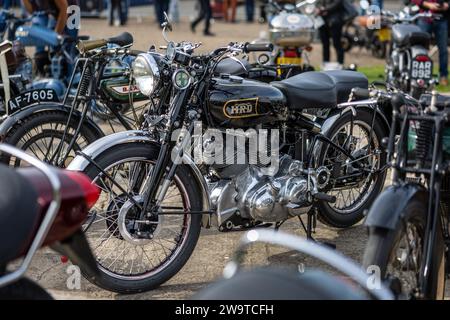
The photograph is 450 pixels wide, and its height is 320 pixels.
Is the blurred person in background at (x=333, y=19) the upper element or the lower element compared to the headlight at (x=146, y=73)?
lower

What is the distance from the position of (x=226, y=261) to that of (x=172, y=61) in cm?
129

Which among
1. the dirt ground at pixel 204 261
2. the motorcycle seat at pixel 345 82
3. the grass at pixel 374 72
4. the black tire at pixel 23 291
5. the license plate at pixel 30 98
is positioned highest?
the motorcycle seat at pixel 345 82

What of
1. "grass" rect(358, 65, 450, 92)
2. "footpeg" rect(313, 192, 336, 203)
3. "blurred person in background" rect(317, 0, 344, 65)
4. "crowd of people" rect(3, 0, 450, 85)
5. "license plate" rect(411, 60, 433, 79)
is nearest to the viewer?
"footpeg" rect(313, 192, 336, 203)

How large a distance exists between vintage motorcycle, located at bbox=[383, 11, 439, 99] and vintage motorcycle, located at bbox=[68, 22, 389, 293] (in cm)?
403

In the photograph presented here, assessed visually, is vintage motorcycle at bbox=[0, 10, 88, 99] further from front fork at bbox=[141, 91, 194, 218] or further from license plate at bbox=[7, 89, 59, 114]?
front fork at bbox=[141, 91, 194, 218]

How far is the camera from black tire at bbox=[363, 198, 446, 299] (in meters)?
2.95

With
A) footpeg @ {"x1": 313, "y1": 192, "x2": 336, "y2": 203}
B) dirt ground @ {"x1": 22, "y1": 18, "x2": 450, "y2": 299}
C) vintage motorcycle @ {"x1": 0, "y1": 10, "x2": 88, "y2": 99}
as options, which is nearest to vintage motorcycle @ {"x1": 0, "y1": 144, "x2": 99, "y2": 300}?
dirt ground @ {"x1": 22, "y1": 18, "x2": 450, "y2": 299}

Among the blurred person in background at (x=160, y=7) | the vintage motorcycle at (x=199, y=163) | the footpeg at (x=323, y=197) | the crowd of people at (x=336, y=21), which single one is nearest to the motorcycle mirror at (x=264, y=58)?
the vintage motorcycle at (x=199, y=163)

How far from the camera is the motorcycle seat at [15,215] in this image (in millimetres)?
2297

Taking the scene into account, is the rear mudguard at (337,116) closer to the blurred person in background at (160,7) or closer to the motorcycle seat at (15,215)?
the motorcycle seat at (15,215)

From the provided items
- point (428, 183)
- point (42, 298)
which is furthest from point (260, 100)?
point (42, 298)

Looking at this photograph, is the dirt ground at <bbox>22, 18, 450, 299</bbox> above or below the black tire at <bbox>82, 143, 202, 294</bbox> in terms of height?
below

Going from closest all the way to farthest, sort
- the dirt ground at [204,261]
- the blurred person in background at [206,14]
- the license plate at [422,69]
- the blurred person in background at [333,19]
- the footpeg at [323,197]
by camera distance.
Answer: the dirt ground at [204,261] → the footpeg at [323,197] → the license plate at [422,69] → the blurred person in background at [333,19] → the blurred person in background at [206,14]

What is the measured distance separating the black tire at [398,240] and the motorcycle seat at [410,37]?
19.0 ft
